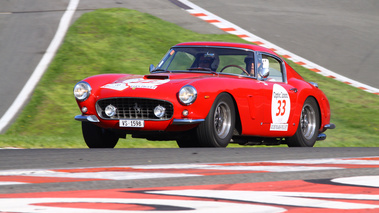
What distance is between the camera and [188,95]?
7336 millimetres

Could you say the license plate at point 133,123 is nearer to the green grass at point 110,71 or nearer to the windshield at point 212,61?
the windshield at point 212,61

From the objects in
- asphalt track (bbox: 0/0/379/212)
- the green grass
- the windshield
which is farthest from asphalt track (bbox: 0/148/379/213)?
the green grass

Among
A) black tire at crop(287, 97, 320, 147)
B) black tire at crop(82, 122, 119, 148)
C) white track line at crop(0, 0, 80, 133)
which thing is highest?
black tire at crop(287, 97, 320, 147)

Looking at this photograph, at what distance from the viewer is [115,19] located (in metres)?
19.0

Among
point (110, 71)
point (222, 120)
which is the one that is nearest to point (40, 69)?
point (110, 71)

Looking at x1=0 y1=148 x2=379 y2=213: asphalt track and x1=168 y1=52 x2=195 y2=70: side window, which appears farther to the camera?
x1=168 y1=52 x2=195 y2=70: side window

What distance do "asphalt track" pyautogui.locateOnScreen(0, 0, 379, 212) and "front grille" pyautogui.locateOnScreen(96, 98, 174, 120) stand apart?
2.19ft

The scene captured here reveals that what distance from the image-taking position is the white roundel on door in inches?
338

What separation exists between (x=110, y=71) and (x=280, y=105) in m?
6.38

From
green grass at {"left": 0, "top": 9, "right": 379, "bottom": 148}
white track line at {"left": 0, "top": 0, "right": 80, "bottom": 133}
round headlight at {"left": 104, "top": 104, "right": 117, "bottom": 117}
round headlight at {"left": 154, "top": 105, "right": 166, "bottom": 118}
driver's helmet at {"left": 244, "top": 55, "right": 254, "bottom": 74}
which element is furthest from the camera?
white track line at {"left": 0, "top": 0, "right": 80, "bottom": 133}

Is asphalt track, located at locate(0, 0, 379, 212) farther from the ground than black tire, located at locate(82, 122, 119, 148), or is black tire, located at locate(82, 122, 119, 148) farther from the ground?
asphalt track, located at locate(0, 0, 379, 212)

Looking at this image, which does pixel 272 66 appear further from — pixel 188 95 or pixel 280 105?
pixel 188 95

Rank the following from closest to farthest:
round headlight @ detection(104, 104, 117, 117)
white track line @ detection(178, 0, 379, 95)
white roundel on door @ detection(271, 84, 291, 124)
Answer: round headlight @ detection(104, 104, 117, 117)
white roundel on door @ detection(271, 84, 291, 124)
white track line @ detection(178, 0, 379, 95)

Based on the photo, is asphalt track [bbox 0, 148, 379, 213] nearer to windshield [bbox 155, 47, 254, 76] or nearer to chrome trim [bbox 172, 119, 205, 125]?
chrome trim [bbox 172, 119, 205, 125]
